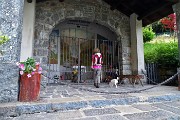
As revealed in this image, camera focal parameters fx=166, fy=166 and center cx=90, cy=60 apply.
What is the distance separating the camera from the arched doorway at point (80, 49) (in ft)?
23.6

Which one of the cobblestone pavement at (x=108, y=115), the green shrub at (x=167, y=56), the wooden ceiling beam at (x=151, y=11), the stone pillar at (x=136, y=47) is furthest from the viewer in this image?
the stone pillar at (x=136, y=47)

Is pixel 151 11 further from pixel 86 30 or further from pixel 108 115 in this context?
pixel 108 115

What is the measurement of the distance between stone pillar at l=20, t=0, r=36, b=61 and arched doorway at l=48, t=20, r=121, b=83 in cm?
146

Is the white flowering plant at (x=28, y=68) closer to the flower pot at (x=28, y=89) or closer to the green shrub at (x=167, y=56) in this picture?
the flower pot at (x=28, y=89)

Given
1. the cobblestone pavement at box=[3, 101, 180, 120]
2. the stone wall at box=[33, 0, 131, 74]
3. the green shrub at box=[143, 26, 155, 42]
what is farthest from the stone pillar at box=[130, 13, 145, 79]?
the green shrub at box=[143, 26, 155, 42]

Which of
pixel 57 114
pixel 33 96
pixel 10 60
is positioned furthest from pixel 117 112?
pixel 10 60

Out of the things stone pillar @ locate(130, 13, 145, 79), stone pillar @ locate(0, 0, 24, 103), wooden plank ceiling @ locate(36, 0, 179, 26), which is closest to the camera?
stone pillar @ locate(0, 0, 24, 103)

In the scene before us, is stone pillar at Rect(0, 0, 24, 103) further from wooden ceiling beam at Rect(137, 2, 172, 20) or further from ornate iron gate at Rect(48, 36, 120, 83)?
wooden ceiling beam at Rect(137, 2, 172, 20)

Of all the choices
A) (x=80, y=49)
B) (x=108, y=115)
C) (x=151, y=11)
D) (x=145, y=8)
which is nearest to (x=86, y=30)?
(x=80, y=49)

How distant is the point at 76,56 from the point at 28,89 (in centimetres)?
494

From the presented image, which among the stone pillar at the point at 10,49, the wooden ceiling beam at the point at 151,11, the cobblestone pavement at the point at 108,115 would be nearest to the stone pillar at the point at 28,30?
the stone pillar at the point at 10,49

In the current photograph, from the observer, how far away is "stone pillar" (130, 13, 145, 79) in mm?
6840

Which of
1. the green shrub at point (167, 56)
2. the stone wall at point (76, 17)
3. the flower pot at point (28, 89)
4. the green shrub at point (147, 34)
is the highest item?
the green shrub at point (147, 34)

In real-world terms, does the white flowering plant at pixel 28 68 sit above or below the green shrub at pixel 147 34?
below
